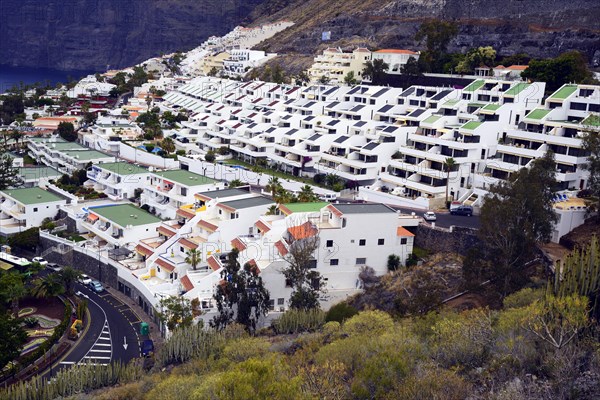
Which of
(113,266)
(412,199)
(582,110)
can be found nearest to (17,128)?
(113,266)

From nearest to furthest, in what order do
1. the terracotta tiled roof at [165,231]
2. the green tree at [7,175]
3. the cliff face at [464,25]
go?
1. the terracotta tiled roof at [165,231]
2. the green tree at [7,175]
3. the cliff face at [464,25]

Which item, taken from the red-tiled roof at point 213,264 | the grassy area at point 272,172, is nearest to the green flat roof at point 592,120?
the grassy area at point 272,172

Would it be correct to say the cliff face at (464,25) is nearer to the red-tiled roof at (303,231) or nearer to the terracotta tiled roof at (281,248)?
the red-tiled roof at (303,231)

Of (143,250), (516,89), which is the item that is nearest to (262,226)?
(143,250)

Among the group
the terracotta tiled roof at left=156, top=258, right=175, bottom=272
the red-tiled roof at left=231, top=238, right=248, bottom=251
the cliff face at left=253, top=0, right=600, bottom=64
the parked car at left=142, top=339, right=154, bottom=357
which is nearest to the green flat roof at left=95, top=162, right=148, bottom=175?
the terracotta tiled roof at left=156, top=258, right=175, bottom=272

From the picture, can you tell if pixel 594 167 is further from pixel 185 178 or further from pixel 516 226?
pixel 185 178

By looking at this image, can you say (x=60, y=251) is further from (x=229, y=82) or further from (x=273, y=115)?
(x=229, y=82)
